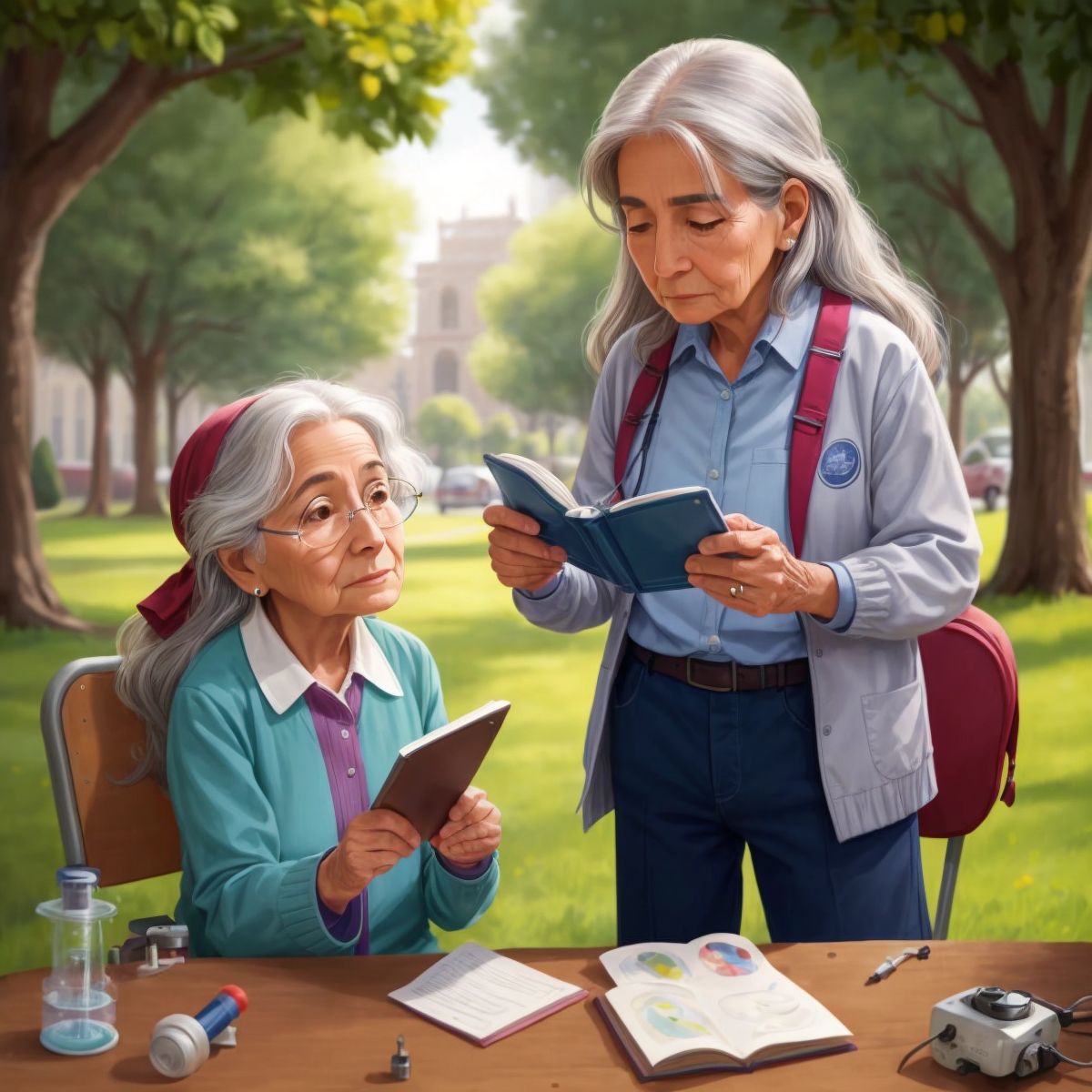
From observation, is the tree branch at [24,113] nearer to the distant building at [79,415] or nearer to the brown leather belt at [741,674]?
the distant building at [79,415]

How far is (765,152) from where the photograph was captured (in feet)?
6.54

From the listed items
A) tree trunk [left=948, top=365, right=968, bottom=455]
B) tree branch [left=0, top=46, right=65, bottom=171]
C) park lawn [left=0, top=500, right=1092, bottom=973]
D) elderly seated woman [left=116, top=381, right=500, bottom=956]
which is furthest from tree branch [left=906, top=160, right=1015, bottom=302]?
elderly seated woman [left=116, top=381, right=500, bottom=956]

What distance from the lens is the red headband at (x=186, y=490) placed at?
6.89 feet

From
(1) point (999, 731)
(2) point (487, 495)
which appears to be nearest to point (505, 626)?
(2) point (487, 495)

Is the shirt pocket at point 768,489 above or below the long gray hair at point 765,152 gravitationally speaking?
below

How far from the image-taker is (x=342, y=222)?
990cm

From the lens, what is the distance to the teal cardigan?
1.90 m

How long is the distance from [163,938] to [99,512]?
744 cm

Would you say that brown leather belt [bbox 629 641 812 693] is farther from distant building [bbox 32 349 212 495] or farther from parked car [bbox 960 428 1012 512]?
distant building [bbox 32 349 212 495]

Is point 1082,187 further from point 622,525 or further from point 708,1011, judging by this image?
point 708,1011

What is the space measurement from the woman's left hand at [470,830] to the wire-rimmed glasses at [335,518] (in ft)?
1.37

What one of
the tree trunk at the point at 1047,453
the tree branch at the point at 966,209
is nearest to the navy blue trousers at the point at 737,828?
the tree trunk at the point at 1047,453

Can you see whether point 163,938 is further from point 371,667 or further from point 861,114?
point 861,114

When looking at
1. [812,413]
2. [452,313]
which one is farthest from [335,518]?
[452,313]
